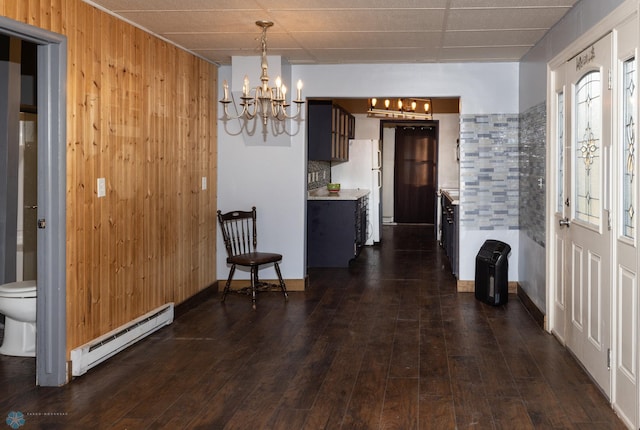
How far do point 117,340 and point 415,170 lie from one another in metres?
11.1

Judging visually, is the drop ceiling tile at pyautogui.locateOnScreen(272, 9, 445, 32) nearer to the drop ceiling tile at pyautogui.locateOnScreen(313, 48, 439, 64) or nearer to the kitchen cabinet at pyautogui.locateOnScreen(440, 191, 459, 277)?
the drop ceiling tile at pyautogui.locateOnScreen(313, 48, 439, 64)

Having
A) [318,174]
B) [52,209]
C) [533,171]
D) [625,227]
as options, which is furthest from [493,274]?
[318,174]

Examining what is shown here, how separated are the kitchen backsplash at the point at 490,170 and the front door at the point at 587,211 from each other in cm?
174

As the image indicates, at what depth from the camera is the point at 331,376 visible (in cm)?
414

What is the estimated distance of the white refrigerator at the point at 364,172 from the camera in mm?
11172

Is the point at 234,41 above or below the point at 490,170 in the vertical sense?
above

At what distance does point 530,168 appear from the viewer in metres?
6.13

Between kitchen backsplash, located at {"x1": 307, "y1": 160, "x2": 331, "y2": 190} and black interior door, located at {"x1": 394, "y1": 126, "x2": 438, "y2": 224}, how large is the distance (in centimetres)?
392

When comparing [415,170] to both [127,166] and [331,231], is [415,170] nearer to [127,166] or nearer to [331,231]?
[331,231]

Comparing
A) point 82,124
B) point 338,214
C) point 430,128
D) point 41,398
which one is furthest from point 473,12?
point 430,128

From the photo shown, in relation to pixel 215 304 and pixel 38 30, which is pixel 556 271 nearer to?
pixel 215 304

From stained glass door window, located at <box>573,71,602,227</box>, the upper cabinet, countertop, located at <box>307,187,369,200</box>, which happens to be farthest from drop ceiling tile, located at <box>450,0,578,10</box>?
the upper cabinet

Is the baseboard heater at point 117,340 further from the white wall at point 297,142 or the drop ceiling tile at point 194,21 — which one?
the drop ceiling tile at point 194,21

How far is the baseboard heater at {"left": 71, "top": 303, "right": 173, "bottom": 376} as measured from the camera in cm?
411
